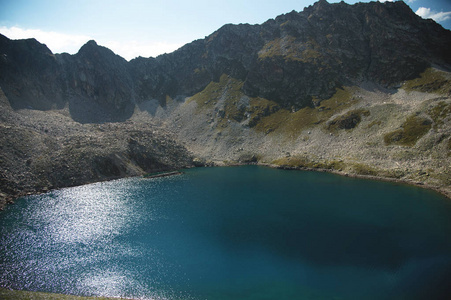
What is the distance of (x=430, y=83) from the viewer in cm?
11181

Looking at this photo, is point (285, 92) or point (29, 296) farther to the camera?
point (285, 92)

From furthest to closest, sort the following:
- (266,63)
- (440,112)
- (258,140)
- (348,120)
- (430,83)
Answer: (266,63) → (258,140) → (430,83) → (348,120) → (440,112)

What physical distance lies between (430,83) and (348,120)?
4004 centimetres

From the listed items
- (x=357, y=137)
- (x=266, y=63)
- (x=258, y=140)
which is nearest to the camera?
(x=357, y=137)

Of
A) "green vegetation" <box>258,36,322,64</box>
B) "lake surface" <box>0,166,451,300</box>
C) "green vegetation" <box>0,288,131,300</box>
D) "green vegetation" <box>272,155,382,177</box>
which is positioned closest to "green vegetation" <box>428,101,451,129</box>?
"green vegetation" <box>272,155,382,177</box>

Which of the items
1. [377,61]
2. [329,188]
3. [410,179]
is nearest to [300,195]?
[329,188]

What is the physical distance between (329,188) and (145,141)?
77.1 meters

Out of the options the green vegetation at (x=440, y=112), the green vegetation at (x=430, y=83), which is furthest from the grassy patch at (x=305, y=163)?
the green vegetation at (x=430, y=83)

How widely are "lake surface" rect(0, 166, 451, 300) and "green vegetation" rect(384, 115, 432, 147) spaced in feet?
72.6

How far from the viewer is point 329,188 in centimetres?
7612

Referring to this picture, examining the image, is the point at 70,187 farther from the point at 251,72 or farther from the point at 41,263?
the point at 251,72

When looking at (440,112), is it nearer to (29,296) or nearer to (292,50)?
(292,50)

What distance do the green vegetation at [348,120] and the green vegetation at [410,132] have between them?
672 inches

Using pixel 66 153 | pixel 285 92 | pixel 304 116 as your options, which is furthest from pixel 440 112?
pixel 66 153
